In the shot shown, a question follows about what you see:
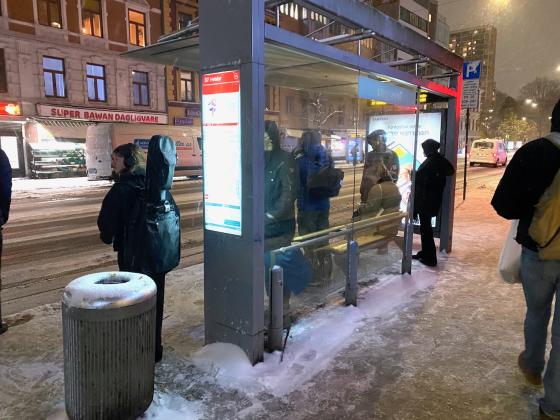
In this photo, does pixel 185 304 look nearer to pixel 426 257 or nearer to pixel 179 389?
pixel 179 389

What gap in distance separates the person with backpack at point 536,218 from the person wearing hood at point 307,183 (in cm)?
205

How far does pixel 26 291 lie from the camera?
5629 mm

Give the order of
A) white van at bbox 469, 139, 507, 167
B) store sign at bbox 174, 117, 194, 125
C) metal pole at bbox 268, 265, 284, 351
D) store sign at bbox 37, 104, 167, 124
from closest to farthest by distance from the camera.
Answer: metal pole at bbox 268, 265, 284, 351
store sign at bbox 37, 104, 167, 124
store sign at bbox 174, 117, 194, 125
white van at bbox 469, 139, 507, 167

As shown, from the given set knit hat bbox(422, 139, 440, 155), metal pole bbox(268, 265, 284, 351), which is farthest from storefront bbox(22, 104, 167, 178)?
metal pole bbox(268, 265, 284, 351)

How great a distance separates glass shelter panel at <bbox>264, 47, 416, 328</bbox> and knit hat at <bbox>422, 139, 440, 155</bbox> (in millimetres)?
362

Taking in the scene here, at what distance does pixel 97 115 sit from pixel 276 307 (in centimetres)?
2410

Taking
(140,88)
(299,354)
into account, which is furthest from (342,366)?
(140,88)

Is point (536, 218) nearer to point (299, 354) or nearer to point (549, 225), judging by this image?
point (549, 225)

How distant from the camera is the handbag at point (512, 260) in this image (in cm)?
327

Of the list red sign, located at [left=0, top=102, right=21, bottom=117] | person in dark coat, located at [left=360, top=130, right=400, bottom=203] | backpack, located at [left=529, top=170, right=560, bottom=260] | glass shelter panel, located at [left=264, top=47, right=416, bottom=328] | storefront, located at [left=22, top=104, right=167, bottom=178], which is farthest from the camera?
storefront, located at [left=22, top=104, right=167, bottom=178]

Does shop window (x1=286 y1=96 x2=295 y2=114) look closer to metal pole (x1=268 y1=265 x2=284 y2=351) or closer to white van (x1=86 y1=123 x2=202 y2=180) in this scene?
metal pole (x1=268 y1=265 x2=284 y2=351)

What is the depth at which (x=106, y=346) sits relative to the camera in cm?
257

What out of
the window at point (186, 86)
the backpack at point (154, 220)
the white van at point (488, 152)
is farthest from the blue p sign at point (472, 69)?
the white van at point (488, 152)

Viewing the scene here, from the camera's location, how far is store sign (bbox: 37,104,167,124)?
888 inches
